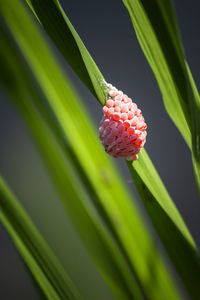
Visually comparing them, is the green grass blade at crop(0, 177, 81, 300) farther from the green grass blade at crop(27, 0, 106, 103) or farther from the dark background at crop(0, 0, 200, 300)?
the dark background at crop(0, 0, 200, 300)

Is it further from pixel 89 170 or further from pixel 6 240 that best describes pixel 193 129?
pixel 6 240

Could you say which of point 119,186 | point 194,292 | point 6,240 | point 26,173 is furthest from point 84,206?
point 6,240

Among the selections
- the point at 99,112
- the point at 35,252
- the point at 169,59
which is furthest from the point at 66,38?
the point at 99,112

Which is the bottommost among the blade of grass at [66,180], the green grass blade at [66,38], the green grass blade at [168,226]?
the green grass blade at [168,226]

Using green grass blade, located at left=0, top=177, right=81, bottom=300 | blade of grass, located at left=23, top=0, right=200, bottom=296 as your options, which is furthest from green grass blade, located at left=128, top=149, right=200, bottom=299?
green grass blade, located at left=0, top=177, right=81, bottom=300

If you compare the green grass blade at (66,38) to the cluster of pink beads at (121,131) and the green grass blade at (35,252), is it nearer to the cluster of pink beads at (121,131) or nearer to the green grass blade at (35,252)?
the cluster of pink beads at (121,131)

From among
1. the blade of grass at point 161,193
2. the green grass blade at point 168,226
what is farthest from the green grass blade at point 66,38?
the green grass blade at point 168,226
